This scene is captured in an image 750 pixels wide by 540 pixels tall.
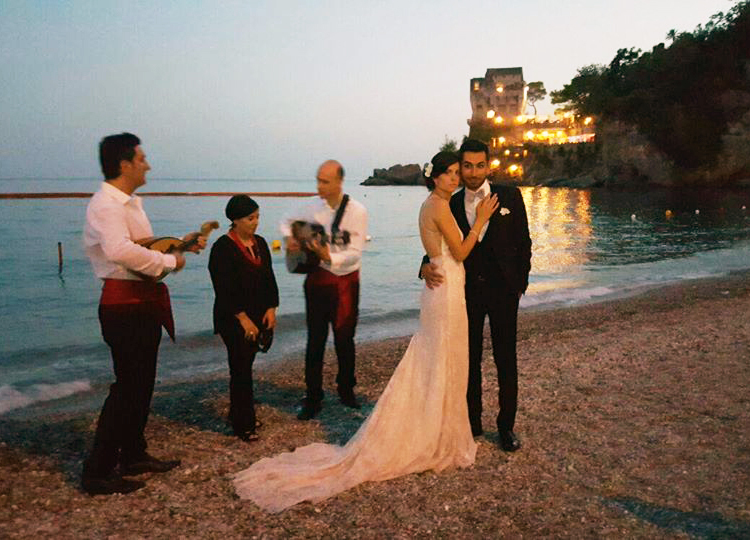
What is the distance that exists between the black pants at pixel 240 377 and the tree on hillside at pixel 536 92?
539 feet

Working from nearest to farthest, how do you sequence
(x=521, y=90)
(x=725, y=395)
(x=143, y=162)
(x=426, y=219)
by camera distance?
(x=143, y=162), (x=426, y=219), (x=725, y=395), (x=521, y=90)

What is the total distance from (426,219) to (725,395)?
4.27m

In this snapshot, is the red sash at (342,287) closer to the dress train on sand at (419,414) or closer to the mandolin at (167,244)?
the dress train on sand at (419,414)

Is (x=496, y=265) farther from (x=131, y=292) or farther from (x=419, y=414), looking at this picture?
(x=131, y=292)

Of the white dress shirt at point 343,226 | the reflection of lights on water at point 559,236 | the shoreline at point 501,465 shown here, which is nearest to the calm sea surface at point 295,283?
the reflection of lights on water at point 559,236

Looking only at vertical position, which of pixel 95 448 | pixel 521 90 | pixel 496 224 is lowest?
pixel 95 448

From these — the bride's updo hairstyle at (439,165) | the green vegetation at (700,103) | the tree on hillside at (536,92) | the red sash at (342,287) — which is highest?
the tree on hillside at (536,92)

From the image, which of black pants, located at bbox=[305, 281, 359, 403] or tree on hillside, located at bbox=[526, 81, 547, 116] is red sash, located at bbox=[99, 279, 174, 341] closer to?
black pants, located at bbox=[305, 281, 359, 403]

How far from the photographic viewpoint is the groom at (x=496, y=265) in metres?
5.15

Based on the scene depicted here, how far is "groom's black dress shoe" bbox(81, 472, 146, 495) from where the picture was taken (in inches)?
185

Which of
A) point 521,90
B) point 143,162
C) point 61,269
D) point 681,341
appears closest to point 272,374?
point 143,162

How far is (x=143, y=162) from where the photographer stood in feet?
15.0

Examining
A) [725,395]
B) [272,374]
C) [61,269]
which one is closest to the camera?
[725,395]

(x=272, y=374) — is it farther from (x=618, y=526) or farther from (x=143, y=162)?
(x=618, y=526)
